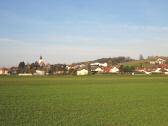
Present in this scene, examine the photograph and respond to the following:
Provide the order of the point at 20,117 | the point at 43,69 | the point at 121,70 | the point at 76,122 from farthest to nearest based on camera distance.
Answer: the point at 43,69
the point at 121,70
the point at 20,117
the point at 76,122

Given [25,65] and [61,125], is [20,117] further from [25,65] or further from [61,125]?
[25,65]

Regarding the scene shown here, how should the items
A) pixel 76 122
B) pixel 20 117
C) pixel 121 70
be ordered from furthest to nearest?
pixel 121 70, pixel 20 117, pixel 76 122

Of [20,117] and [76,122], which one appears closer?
[76,122]

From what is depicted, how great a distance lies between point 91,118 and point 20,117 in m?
3.53

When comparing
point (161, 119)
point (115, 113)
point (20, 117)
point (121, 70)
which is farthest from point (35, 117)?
point (121, 70)

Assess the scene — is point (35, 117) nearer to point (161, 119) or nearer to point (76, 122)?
point (76, 122)

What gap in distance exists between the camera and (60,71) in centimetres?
17825

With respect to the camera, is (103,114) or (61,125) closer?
(61,125)

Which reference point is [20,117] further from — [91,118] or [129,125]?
[129,125]

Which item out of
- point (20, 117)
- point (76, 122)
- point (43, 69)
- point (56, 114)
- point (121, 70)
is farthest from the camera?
point (43, 69)

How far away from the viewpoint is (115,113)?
22109 mm

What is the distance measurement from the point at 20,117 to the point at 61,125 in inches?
133

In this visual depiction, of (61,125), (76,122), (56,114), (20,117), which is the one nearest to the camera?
(61,125)

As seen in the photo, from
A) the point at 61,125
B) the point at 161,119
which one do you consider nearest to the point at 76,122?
the point at 61,125
